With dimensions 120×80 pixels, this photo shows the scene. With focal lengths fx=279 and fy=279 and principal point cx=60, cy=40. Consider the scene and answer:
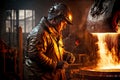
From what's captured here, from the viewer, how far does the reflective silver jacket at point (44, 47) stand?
235 inches

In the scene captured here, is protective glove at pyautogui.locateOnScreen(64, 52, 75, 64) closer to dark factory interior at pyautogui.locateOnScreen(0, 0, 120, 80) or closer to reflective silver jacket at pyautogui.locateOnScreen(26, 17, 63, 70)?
reflective silver jacket at pyautogui.locateOnScreen(26, 17, 63, 70)

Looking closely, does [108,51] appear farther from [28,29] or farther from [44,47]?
[28,29]

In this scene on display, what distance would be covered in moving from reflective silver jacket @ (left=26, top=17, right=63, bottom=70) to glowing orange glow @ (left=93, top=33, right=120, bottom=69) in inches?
95.6

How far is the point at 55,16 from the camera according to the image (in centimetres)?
643

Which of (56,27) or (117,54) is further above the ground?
(56,27)

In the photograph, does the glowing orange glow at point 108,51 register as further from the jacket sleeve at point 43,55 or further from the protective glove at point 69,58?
the jacket sleeve at point 43,55

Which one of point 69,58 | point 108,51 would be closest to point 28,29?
point 108,51

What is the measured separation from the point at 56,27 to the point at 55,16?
0.84ft

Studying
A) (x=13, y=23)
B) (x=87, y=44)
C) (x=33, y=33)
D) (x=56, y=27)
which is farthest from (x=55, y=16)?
(x=13, y=23)

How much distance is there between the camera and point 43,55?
5949mm

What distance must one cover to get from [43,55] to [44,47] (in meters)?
0.22

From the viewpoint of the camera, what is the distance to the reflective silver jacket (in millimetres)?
5969

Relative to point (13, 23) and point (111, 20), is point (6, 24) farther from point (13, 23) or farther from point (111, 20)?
point (111, 20)

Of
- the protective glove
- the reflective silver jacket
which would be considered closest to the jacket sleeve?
the reflective silver jacket
